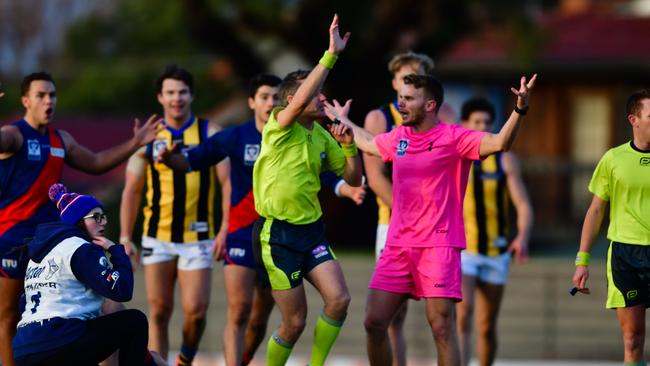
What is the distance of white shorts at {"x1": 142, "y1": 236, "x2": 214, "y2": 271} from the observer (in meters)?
10.5

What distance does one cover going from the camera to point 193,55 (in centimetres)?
4066

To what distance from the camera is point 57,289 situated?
27.1ft

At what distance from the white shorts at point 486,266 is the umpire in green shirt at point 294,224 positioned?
2.43 meters

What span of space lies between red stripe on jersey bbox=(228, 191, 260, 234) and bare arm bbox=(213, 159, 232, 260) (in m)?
0.07

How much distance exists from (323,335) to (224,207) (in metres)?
1.77

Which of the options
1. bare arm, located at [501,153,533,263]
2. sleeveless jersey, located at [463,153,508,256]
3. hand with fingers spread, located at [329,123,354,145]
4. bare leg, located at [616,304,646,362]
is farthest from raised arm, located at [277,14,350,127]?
bare arm, located at [501,153,533,263]

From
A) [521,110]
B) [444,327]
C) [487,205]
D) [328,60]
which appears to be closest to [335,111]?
[328,60]

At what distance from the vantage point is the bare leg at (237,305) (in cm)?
1012

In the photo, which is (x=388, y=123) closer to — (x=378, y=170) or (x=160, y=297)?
(x=378, y=170)

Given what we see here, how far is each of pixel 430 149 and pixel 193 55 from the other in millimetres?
32198

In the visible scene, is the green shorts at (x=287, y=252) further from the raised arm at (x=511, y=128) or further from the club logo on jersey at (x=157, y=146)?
the club logo on jersey at (x=157, y=146)

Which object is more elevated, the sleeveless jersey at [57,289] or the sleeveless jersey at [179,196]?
the sleeveless jersey at [179,196]

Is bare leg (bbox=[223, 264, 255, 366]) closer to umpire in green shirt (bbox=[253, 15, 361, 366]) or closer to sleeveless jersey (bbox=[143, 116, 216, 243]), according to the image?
sleeveless jersey (bbox=[143, 116, 216, 243])

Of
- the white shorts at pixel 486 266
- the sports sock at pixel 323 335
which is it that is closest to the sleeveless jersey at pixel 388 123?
the white shorts at pixel 486 266
